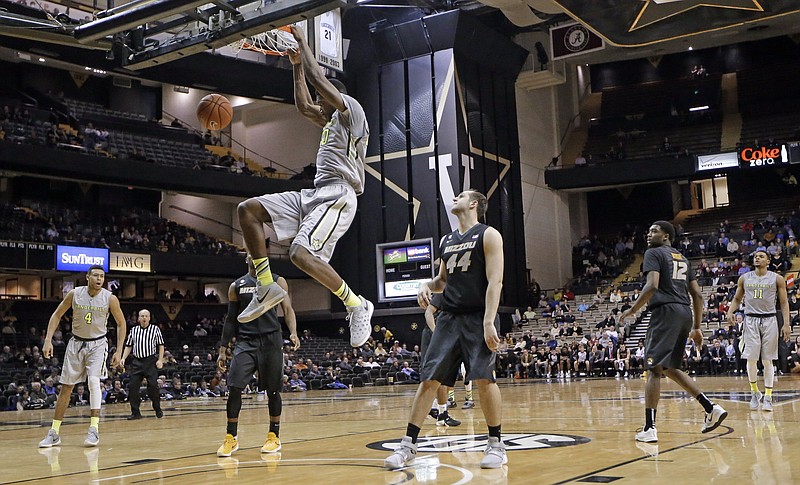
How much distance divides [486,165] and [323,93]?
2598 cm

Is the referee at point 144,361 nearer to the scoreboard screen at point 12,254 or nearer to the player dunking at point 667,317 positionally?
the player dunking at point 667,317

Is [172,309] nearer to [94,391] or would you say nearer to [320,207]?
[94,391]

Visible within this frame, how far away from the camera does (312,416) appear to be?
11.9m

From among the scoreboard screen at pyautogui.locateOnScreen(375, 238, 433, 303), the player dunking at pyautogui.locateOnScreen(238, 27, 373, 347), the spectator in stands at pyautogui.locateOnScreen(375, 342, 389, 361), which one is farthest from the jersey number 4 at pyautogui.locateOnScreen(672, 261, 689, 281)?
the scoreboard screen at pyautogui.locateOnScreen(375, 238, 433, 303)

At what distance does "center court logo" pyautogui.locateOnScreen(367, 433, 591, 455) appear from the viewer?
6.69m

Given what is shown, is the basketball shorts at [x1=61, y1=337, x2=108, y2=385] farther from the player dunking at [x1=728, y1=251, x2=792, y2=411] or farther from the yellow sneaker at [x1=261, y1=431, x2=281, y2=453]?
the player dunking at [x1=728, y1=251, x2=792, y2=411]

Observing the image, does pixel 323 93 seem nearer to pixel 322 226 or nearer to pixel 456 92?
pixel 322 226

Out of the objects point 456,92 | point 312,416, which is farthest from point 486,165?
point 312,416

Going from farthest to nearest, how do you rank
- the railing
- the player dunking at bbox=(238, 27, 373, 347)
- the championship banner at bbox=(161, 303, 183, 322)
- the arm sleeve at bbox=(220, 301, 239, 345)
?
1. the railing
2. the championship banner at bbox=(161, 303, 183, 322)
3. the arm sleeve at bbox=(220, 301, 239, 345)
4. the player dunking at bbox=(238, 27, 373, 347)

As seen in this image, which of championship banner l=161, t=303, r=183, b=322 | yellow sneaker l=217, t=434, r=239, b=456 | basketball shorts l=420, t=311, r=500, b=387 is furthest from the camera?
championship banner l=161, t=303, r=183, b=322

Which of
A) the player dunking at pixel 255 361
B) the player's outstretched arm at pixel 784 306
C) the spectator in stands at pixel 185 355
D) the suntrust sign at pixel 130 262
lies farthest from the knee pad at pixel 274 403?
the suntrust sign at pixel 130 262

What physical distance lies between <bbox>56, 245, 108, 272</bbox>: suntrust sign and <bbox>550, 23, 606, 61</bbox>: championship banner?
722 inches

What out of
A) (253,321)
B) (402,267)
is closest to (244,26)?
(253,321)

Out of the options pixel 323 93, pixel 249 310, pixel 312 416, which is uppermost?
pixel 323 93
